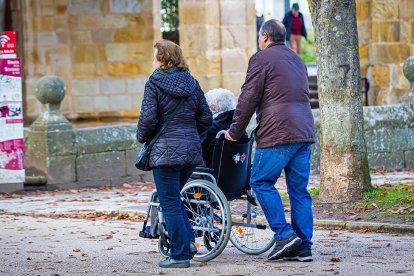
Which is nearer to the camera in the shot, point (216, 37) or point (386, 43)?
point (216, 37)

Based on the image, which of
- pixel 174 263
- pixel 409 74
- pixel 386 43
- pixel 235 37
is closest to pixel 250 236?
pixel 174 263

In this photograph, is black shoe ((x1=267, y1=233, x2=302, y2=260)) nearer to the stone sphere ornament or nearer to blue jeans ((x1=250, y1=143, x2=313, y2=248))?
blue jeans ((x1=250, y1=143, x2=313, y2=248))

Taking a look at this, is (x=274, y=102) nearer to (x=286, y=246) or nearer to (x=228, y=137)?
(x=228, y=137)

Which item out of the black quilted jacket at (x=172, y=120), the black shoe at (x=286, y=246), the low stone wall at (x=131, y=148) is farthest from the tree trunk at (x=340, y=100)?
the low stone wall at (x=131, y=148)

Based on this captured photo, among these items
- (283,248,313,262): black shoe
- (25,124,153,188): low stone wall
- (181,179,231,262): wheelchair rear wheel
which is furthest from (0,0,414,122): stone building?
(283,248,313,262): black shoe

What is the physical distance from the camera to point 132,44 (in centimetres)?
2327

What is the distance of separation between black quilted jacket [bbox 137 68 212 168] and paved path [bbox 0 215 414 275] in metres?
0.81

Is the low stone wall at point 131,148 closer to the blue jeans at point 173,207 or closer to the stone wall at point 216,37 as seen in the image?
the stone wall at point 216,37

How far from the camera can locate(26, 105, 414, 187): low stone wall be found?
1484 centimetres

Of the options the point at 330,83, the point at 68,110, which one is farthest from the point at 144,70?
the point at 330,83

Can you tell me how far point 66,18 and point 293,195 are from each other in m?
14.4

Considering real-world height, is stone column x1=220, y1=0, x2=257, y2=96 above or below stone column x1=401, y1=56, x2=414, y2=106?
above

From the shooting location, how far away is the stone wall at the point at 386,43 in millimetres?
Result: 18953

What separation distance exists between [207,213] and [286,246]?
0.69 metres
